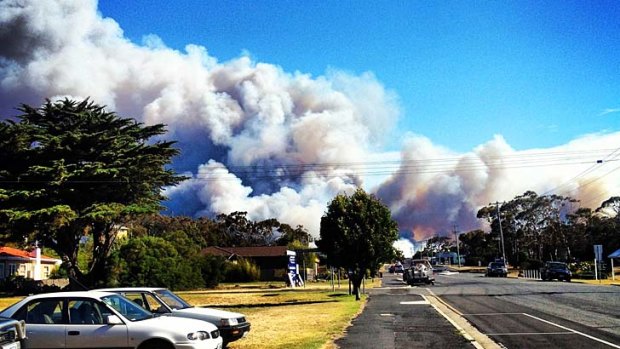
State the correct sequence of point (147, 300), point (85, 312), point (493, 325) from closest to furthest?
point (85, 312), point (147, 300), point (493, 325)

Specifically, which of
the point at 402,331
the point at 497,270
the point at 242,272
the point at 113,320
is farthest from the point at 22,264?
the point at 113,320

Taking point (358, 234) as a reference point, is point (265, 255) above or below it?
below

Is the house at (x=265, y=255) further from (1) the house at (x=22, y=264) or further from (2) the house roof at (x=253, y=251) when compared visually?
(1) the house at (x=22, y=264)

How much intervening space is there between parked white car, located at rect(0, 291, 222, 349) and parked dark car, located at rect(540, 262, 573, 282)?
48179 mm

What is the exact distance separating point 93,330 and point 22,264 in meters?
65.9

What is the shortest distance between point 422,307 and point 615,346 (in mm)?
12058

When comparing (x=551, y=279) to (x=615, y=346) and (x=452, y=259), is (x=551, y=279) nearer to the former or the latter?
(x=615, y=346)

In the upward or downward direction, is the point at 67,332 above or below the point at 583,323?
above

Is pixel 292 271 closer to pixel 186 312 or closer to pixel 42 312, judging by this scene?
pixel 186 312

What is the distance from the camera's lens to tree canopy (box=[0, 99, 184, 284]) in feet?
134

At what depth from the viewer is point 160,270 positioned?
155 feet

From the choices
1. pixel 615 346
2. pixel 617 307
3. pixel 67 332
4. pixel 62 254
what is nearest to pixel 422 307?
pixel 617 307

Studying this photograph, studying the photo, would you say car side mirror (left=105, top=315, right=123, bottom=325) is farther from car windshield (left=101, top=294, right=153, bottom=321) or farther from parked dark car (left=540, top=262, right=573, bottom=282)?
parked dark car (left=540, top=262, right=573, bottom=282)

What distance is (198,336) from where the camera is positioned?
10.5 meters
